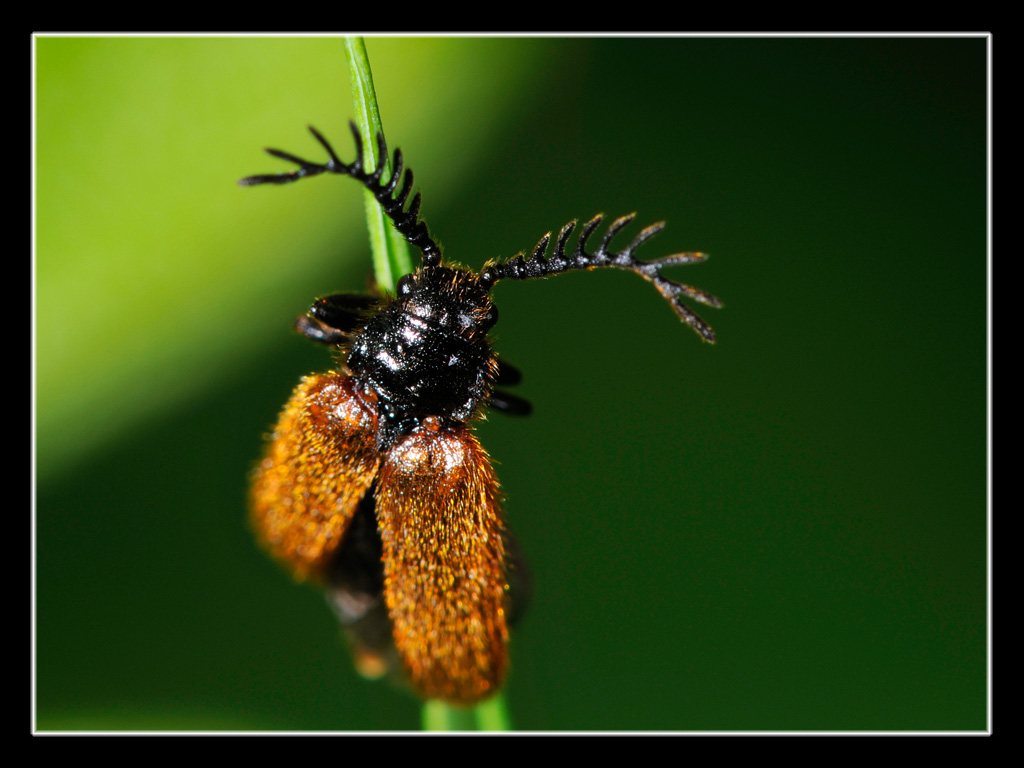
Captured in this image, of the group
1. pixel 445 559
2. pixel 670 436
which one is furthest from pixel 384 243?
pixel 670 436

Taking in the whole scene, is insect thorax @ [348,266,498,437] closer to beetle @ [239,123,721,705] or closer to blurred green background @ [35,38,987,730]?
beetle @ [239,123,721,705]

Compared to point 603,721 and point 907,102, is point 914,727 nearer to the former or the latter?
point 603,721

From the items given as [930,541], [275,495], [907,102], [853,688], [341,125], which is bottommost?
[853,688]

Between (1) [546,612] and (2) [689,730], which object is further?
(1) [546,612]

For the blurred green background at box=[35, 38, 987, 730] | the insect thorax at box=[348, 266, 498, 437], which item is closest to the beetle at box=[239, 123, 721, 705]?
the insect thorax at box=[348, 266, 498, 437]

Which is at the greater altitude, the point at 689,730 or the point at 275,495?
the point at 275,495

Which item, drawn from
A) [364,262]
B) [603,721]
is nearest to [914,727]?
[603,721]
